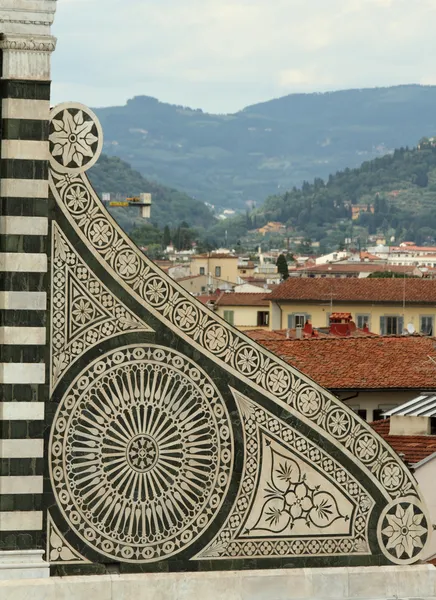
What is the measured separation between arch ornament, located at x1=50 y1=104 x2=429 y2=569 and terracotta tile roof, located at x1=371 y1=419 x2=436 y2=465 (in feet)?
12.8

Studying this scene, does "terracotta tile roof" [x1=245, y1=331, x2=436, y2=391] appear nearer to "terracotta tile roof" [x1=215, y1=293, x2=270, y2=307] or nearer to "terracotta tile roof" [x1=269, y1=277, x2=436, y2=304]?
"terracotta tile roof" [x1=269, y1=277, x2=436, y2=304]

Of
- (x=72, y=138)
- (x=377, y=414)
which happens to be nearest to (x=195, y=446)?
(x=72, y=138)

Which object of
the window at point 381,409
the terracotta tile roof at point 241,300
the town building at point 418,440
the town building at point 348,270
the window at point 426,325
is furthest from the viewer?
the town building at point 348,270

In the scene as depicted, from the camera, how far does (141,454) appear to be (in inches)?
416

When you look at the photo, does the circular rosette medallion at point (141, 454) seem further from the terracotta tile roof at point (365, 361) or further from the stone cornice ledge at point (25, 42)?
the terracotta tile roof at point (365, 361)

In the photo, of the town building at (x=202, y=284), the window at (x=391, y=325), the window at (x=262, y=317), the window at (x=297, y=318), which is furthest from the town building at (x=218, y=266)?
the window at (x=391, y=325)

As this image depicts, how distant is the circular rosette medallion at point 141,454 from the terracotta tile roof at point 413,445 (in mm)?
4273

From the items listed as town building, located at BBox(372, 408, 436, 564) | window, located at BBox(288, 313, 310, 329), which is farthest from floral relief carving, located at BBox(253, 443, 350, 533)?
window, located at BBox(288, 313, 310, 329)

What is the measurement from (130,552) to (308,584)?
105 centimetres

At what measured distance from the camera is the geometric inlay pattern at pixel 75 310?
33.9ft

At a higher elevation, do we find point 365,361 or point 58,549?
point 58,549

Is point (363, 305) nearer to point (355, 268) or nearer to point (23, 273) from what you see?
point (355, 268)

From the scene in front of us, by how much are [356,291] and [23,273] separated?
52.3 m

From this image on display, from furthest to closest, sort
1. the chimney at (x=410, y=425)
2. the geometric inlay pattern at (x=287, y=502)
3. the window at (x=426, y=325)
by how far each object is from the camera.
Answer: the window at (x=426, y=325) < the chimney at (x=410, y=425) < the geometric inlay pattern at (x=287, y=502)
